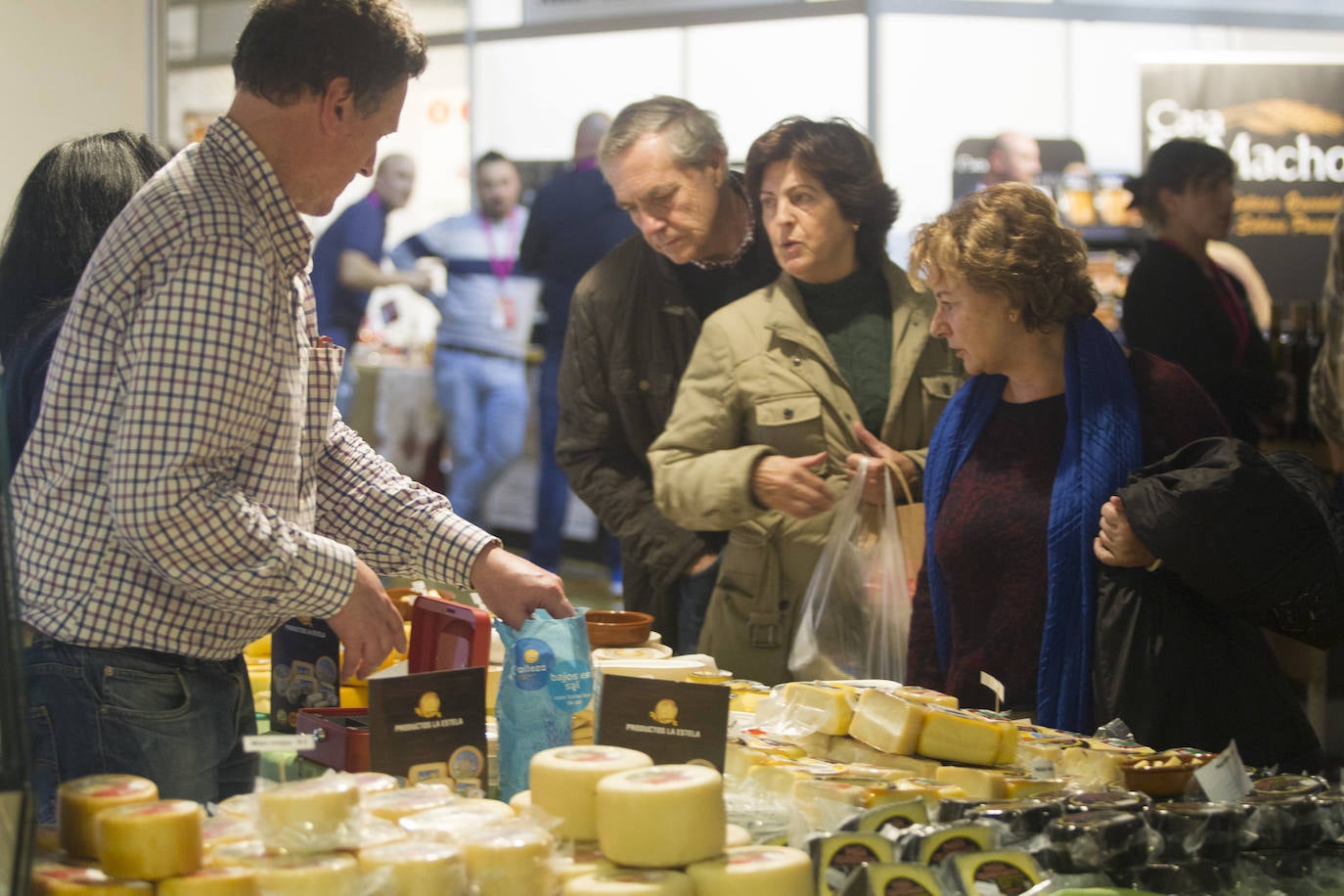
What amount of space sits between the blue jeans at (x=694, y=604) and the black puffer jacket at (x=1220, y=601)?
139 centimetres

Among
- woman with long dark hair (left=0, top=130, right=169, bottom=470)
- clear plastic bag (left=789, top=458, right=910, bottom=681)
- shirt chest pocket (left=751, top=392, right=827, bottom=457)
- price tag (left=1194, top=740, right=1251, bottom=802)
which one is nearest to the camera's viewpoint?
price tag (left=1194, top=740, right=1251, bottom=802)

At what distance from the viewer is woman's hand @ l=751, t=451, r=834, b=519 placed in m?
3.43

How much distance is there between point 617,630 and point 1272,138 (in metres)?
4.58

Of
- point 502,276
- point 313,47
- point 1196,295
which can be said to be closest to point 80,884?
point 313,47

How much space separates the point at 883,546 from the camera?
132 inches

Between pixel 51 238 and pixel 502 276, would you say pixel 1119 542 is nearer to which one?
pixel 51 238

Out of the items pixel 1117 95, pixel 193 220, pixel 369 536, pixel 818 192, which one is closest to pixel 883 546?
pixel 818 192

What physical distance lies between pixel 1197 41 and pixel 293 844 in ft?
18.4

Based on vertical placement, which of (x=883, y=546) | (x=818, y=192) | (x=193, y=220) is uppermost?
(x=818, y=192)

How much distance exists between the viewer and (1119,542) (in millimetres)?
2674

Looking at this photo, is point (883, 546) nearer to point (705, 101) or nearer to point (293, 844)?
point (293, 844)

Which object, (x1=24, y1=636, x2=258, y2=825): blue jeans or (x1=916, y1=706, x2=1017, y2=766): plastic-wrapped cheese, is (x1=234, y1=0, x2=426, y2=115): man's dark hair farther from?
(x1=916, y1=706, x2=1017, y2=766): plastic-wrapped cheese

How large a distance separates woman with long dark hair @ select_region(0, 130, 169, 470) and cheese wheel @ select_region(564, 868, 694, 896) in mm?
1380

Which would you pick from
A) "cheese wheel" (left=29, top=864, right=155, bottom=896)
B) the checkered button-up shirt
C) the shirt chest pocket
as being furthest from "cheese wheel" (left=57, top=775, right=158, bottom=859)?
the shirt chest pocket
